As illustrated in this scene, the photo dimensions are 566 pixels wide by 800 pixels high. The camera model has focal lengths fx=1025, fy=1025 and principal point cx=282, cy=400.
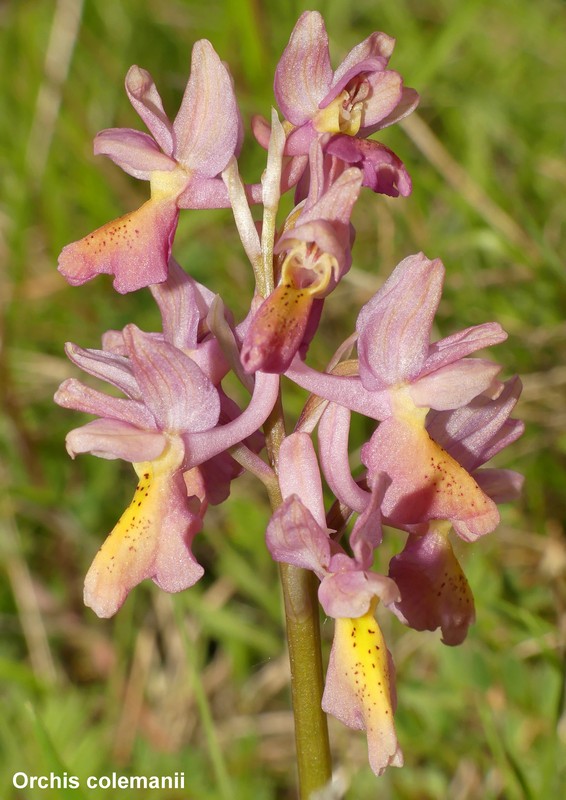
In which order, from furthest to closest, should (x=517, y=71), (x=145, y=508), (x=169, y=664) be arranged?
(x=517, y=71) → (x=169, y=664) → (x=145, y=508)

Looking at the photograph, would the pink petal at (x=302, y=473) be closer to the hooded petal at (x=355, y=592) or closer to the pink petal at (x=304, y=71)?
the hooded petal at (x=355, y=592)

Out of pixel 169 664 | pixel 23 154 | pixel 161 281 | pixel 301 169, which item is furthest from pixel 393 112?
pixel 23 154

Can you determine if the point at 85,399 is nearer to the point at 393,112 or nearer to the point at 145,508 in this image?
the point at 145,508

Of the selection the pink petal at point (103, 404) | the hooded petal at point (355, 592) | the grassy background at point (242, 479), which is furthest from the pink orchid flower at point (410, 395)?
the grassy background at point (242, 479)

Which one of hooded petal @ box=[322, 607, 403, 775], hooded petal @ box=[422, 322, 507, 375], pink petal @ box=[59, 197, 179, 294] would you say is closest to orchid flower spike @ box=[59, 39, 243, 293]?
pink petal @ box=[59, 197, 179, 294]

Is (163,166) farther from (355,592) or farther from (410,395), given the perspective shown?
(355,592)

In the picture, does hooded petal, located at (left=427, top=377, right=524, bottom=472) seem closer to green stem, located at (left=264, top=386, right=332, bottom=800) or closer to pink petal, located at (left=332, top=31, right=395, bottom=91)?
green stem, located at (left=264, top=386, right=332, bottom=800)
